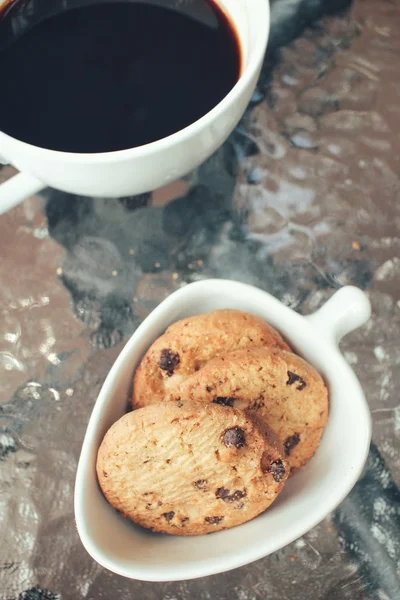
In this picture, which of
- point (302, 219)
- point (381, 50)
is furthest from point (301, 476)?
point (381, 50)

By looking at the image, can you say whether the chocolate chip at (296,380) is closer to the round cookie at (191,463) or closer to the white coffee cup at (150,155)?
the round cookie at (191,463)

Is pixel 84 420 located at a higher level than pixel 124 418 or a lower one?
lower

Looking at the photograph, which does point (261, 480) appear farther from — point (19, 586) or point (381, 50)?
point (381, 50)

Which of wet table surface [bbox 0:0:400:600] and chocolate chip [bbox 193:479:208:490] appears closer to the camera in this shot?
chocolate chip [bbox 193:479:208:490]

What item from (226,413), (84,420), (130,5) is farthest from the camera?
(84,420)

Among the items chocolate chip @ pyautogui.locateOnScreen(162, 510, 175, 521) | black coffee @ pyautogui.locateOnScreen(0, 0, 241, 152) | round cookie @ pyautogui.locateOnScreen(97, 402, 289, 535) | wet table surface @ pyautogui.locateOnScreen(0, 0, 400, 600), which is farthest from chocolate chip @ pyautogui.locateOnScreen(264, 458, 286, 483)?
black coffee @ pyautogui.locateOnScreen(0, 0, 241, 152)

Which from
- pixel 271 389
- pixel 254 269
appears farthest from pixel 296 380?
pixel 254 269

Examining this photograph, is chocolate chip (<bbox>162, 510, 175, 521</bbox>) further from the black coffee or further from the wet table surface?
the black coffee
